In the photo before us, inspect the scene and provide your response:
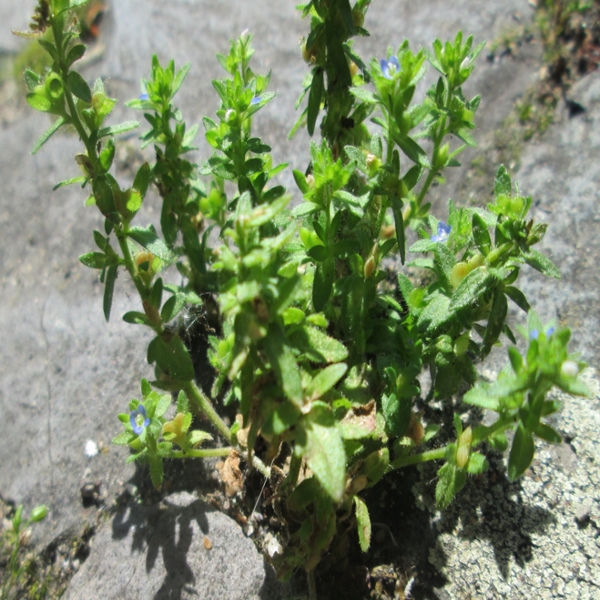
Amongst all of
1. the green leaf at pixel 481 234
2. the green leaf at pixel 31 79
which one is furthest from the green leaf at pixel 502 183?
the green leaf at pixel 31 79

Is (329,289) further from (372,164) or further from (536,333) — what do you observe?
(536,333)

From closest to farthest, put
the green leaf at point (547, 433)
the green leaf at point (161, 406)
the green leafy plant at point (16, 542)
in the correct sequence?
the green leaf at point (547, 433) → the green leaf at point (161, 406) → the green leafy plant at point (16, 542)

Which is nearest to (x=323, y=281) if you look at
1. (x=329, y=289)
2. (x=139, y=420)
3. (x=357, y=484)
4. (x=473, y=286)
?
(x=329, y=289)

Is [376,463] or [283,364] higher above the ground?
[283,364]

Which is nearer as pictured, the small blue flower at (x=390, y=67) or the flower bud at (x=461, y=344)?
the small blue flower at (x=390, y=67)

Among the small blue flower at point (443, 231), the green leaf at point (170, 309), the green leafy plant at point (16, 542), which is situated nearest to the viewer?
the green leaf at point (170, 309)

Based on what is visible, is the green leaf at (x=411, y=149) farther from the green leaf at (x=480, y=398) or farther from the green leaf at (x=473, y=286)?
the green leaf at (x=480, y=398)

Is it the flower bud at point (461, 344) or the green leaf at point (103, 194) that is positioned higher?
the green leaf at point (103, 194)

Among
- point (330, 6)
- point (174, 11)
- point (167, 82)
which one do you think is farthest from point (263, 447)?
point (174, 11)
